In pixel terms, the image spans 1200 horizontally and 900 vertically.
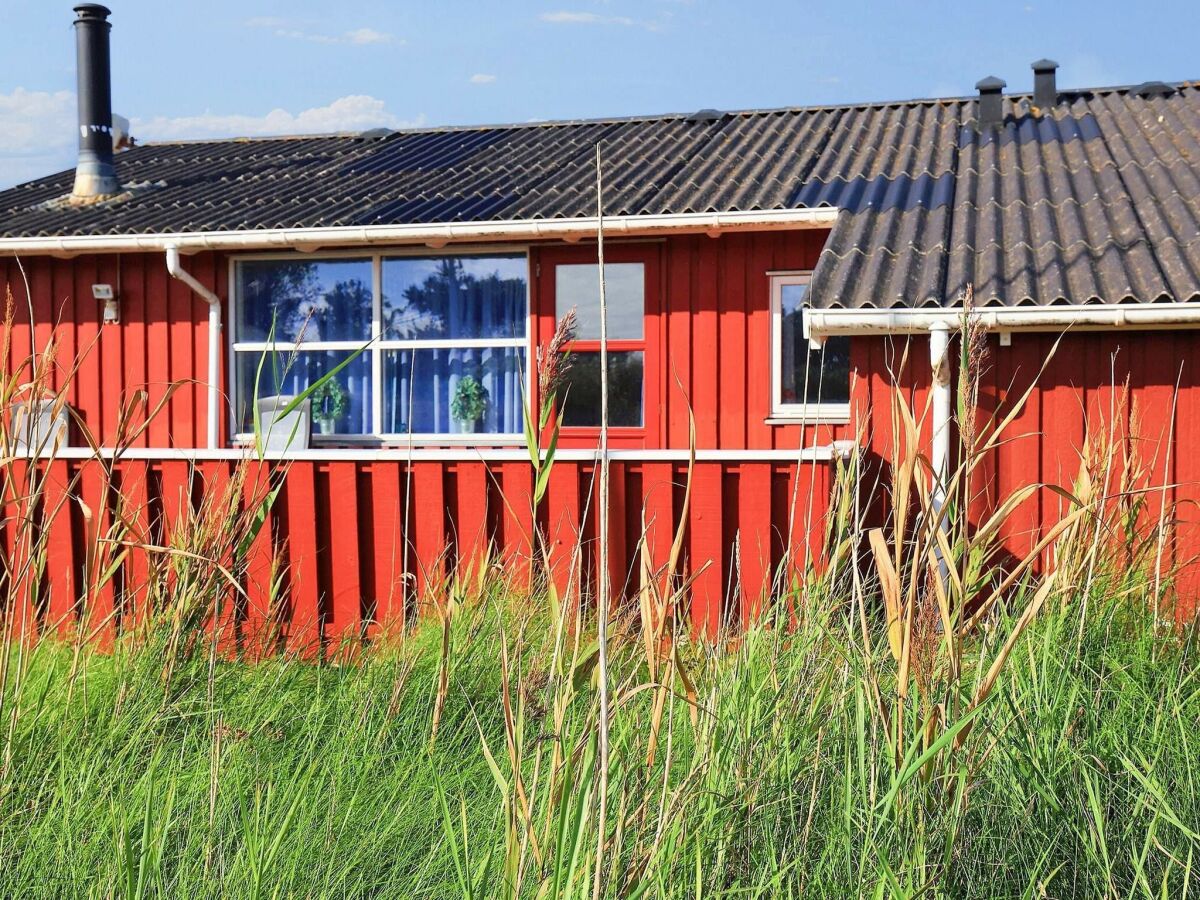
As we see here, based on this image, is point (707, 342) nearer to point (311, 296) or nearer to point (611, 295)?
point (611, 295)

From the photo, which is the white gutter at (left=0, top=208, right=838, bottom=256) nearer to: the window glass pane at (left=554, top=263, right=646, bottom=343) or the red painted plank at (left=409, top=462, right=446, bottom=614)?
the window glass pane at (left=554, top=263, right=646, bottom=343)

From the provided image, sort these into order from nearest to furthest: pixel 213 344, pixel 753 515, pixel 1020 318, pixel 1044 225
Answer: pixel 753 515 → pixel 1020 318 → pixel 1044 225 → pixel 213 344

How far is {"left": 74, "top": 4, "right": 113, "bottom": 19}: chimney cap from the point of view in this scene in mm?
12246

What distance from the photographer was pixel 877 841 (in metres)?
2.51

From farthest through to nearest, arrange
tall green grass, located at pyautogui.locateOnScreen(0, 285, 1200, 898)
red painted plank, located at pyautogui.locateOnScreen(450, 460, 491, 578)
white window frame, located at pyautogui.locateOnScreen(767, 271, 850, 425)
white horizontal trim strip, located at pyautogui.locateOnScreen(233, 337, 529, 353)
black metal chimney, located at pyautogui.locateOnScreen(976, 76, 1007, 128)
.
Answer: black metal chimney, located at pyautogui.locateOnScreen(976, 76, 1007, 128) < white horizontal trim strip, located at pyautogui.locateOnScreen(233, 337, 529, 353) < white window frame, located at pyautogui.locateOnScreen(767, 271, 850, 425) < red painted plank, located at pyautogui.locateOnScreen(450, 460, 491, 578) < tall green grass, located at pyautogui.locateOnScreen(0, 285, 1200, 898)

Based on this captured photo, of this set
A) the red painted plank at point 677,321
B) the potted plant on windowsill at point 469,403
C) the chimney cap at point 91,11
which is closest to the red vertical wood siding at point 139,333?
the potted plant on windowsill at point 469,403

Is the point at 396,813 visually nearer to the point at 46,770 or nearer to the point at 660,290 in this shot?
the point at 46,770

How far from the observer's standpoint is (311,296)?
1105 centimetres

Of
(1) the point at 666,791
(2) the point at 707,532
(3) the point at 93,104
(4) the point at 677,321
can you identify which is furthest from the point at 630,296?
(1) the point at 666,791

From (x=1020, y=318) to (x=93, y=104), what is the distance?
9.90 metres

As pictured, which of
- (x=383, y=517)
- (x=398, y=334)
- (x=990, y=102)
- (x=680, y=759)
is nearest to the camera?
(x=680, y=759)

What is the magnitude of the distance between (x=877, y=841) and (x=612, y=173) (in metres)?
9.13

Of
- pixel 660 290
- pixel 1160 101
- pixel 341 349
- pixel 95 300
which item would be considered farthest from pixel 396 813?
pixel 1160 101

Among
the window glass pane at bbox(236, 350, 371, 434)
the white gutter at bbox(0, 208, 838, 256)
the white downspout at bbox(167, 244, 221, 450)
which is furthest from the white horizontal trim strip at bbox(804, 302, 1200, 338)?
the white downspout at bbox(167, 244, 221, 450)
